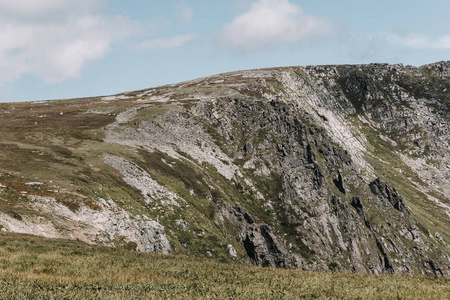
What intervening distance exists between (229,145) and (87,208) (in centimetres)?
8490

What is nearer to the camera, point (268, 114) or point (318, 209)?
point (318, 209)

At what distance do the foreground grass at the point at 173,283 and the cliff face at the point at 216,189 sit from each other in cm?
2534

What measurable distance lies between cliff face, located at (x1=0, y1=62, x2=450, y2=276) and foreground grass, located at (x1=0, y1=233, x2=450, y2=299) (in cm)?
2534

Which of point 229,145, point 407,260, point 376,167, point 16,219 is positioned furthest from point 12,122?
point 376,167

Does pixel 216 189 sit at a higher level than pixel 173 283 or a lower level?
lower

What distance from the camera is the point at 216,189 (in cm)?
10188

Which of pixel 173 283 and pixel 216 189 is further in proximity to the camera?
pixel 216 189

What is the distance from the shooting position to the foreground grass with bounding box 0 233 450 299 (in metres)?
12.2

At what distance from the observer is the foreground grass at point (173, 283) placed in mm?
12219

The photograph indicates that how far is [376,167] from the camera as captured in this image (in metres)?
194

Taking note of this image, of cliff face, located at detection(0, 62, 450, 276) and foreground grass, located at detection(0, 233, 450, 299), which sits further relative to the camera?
cliff face, located at detection(0, 62, 450, 276)

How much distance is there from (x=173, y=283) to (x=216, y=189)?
8731 centimetres

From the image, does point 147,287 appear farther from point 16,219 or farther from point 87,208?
point 87,208

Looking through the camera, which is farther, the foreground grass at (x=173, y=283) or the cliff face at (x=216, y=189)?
the cliff face at (x=216, y=189)
